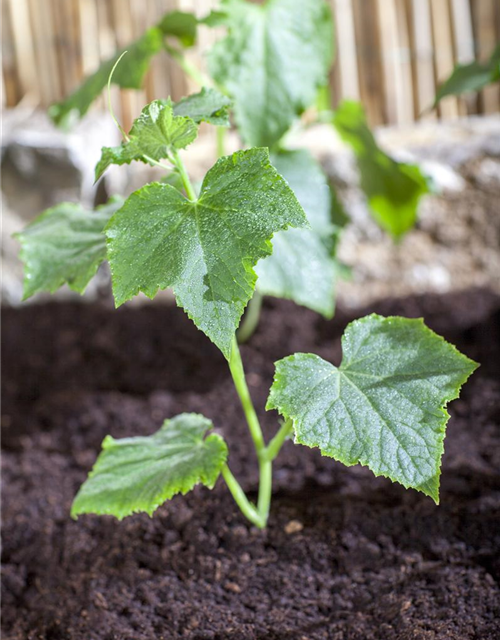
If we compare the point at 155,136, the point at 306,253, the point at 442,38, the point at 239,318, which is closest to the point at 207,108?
the point at 155,136

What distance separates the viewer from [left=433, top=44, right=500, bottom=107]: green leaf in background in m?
1.43

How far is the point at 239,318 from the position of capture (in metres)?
0.73

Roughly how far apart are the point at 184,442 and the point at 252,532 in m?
0.19

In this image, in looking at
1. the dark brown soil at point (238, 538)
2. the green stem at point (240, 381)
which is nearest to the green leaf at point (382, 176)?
the dark brown soil at point (238, 538)

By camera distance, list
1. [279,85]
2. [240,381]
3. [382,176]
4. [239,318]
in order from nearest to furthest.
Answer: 1. [239,318]
2. [240,381]
3. [279,85]
4. [382,176]

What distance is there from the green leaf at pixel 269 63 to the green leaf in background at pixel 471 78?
0.26 meters

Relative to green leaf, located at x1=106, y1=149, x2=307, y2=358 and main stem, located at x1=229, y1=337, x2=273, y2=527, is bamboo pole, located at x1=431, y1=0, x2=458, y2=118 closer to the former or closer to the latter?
main stem, located at x1=229, y1=337, x2=273, y2=527

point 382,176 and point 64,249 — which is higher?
point 64,249

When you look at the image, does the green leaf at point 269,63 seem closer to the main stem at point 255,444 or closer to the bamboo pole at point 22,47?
the main stem at point 255,444

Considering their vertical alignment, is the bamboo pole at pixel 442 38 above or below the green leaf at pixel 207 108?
below

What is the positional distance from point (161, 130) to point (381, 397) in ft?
1.31

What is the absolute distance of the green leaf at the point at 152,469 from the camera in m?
0.95

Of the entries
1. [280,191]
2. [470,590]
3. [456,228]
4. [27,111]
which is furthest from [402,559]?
[27,111]

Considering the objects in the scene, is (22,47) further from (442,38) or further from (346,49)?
(442,38)
